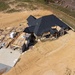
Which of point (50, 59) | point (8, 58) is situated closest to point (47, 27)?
point (50, 59)

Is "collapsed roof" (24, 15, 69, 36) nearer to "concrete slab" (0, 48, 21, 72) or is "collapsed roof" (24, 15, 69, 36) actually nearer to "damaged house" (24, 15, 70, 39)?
"damaged house" (24, 15, 70, 39)

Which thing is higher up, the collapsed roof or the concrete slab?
the collapsed roof

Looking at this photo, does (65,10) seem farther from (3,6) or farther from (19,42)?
(19,42)

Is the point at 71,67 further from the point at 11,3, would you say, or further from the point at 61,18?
the point at 11,3

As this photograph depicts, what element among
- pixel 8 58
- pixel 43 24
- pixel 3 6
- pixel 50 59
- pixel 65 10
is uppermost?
pixel 43 24

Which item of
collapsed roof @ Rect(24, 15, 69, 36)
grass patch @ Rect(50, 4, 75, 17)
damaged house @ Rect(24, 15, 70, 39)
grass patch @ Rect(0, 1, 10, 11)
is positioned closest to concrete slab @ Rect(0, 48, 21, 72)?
damaged house @ Rect(24, 15, 70, 39)
